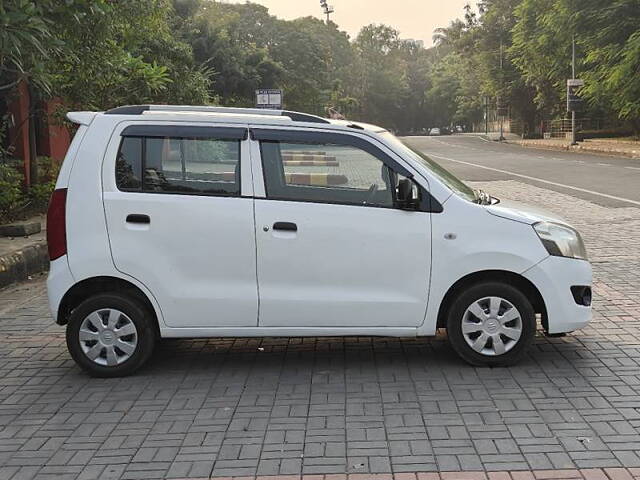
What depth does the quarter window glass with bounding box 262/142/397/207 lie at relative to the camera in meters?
5.21

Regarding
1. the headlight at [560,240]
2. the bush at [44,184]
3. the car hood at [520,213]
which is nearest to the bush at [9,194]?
the bush at [44,184]

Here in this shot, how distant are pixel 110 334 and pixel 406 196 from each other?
2348 millimetres

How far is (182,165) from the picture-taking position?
17.3ft

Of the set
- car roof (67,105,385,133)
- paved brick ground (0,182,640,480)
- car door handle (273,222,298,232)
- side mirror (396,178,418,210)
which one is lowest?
paved brick ground (0,182,640,480)

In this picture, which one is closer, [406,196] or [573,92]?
[406,196]

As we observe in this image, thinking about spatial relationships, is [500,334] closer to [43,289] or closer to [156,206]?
[156,206]

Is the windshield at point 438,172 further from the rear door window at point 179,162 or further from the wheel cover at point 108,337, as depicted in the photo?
the wheel cover at point 108,337

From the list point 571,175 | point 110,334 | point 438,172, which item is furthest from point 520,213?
point 571,175

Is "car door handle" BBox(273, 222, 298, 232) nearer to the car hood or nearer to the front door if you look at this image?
the front door

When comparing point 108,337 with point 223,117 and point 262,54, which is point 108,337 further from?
point 262,54

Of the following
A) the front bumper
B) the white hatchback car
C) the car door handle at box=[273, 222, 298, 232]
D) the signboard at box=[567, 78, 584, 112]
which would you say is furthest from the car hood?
the signboard at box=[567, 78, 584, 112]

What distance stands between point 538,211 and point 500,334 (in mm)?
1102

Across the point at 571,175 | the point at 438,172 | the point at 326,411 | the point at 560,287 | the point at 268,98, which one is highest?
the point at 268,98

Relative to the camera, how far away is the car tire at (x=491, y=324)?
5.18 metres
